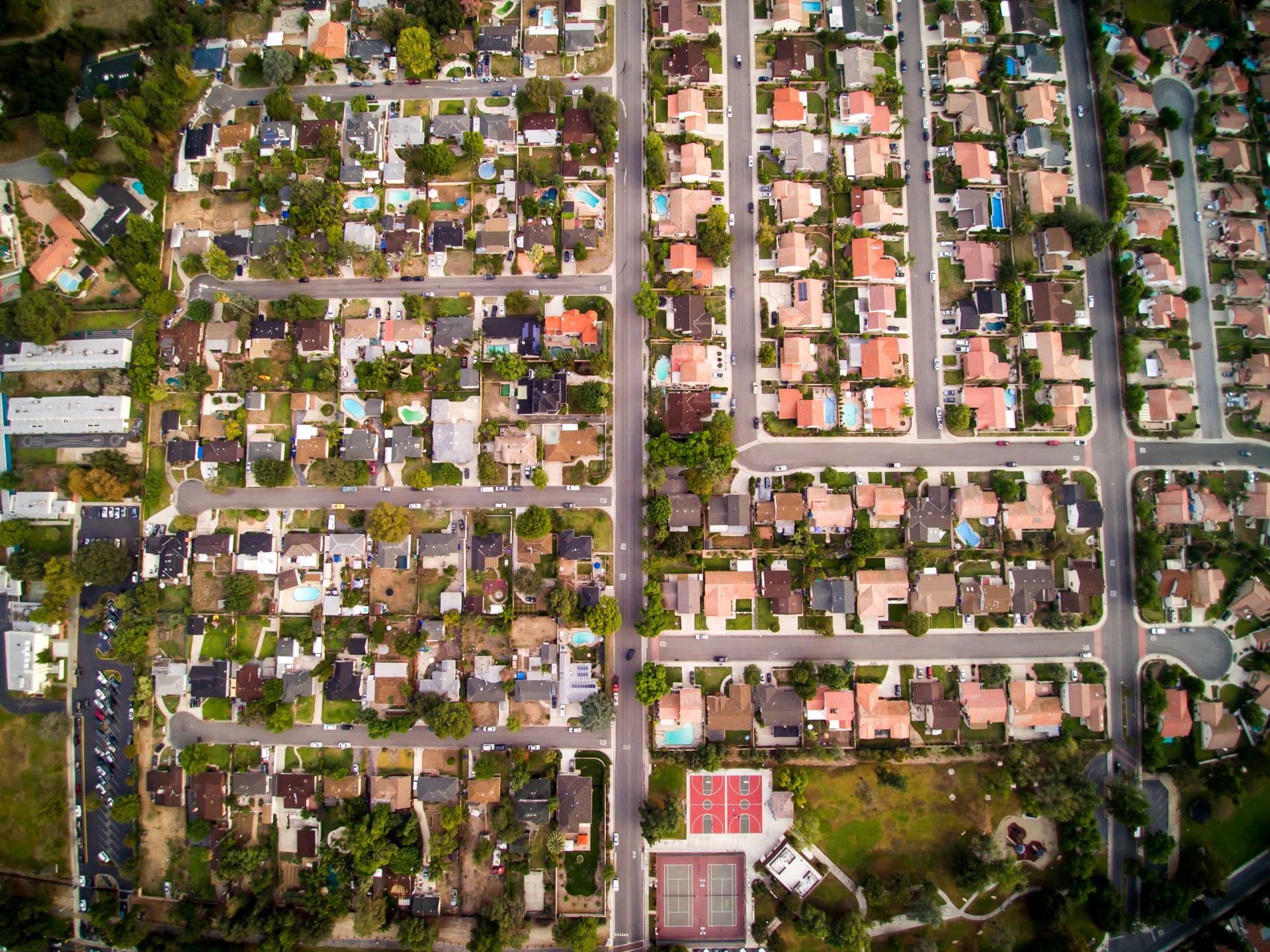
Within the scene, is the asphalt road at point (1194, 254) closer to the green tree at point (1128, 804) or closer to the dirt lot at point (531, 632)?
the green tree at point (1128, 804)

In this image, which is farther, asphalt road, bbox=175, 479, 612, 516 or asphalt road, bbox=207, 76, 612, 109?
asphalt road, bbox=207, 76, 612, 109

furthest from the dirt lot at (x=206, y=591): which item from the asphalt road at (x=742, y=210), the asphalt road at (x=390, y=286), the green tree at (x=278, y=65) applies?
the asphalt road at (x=742, y=210)

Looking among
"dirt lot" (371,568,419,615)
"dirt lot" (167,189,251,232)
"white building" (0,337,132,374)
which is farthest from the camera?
"dirt lot" (167,189,251,232)

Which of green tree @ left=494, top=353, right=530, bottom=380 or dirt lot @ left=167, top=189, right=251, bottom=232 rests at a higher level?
dirt lot @ left=167, top=189, right=251, bottom=232

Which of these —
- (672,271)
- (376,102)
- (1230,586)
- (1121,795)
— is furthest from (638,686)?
(376,102)

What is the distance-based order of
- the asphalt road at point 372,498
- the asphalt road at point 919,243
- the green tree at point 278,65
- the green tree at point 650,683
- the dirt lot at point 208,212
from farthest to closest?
the dirt lot at point 208,212, the green tree at point 278,65, the asphalt road at point 919,243, the asphalt road at point 372,498, the green tree at point 650,683

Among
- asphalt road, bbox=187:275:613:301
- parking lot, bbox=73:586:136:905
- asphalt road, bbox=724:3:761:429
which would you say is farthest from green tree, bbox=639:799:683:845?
asphalt road, bbox=187:275:613:301

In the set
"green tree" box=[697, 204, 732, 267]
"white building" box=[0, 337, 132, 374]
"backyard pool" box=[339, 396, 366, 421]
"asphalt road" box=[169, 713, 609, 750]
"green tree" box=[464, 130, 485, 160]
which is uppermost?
"green tree" box=[464, 130, 485, 160]

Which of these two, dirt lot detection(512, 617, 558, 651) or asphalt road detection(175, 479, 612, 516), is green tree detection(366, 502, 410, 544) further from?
dirt lot detection(512, 617, 558, 651)
